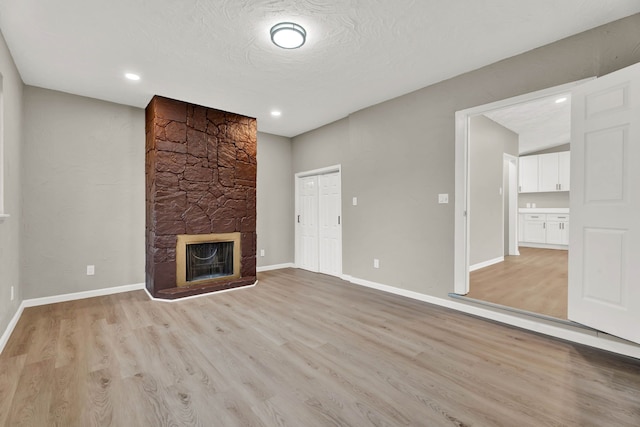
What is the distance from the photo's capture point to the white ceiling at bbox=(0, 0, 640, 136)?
2.23 meters

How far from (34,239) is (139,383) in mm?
2947

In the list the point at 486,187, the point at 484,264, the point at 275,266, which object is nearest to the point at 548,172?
the point at 486,187

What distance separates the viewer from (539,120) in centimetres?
532

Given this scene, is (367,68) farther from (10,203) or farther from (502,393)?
(10,203)

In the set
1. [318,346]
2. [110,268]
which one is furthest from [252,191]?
[318,346]

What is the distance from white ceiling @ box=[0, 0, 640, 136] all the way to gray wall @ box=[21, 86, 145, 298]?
35 cm

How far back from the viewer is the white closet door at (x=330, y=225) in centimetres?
517

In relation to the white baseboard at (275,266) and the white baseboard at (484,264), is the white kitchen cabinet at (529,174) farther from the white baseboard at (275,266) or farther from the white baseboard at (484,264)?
the white baseboard at (275,266)

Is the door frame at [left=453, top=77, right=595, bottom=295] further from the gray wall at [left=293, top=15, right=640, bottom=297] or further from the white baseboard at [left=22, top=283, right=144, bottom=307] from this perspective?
→ the white baseboard at [left=22, top=283, right=144, bottom=307]

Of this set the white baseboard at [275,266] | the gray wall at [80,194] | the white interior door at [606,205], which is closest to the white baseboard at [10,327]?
the gray wall at [80,194]

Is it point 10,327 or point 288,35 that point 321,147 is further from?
point 10,327

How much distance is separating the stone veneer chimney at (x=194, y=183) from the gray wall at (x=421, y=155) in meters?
1.64

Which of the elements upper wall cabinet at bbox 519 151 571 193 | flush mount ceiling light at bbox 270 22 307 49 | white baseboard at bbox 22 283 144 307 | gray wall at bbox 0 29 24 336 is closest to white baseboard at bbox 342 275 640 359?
flush mount ceiling light at bbox 270 22 307 49

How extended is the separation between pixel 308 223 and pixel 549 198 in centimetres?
679
